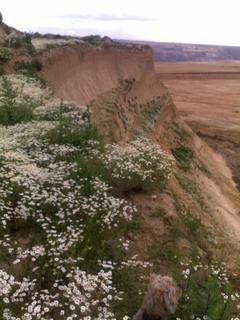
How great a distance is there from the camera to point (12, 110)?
1011 cm

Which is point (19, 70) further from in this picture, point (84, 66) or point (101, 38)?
point (101, 38)

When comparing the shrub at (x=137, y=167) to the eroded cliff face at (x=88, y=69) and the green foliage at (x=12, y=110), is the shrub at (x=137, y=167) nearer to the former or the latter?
the green foliage at (x=12, y=110)

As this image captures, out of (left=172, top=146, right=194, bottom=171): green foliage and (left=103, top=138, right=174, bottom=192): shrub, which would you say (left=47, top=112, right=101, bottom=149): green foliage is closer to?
(left=103, top=138, right=174, bottom=192): shrub

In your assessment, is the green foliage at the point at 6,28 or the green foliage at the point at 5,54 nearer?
the green foliage at the point at 5,54

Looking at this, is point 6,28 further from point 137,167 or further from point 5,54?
point 137,167

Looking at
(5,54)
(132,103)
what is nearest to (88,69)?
(132,103)

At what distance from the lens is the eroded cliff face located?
16.4m

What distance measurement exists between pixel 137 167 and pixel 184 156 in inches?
462

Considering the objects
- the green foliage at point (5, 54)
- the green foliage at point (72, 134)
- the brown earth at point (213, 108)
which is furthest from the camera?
the brown earth at point (213, 108)

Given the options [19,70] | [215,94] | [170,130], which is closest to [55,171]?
[19,70]

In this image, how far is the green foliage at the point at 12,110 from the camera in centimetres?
992

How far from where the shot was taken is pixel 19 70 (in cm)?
1431

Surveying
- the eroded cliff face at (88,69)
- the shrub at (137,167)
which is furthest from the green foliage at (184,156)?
the shrub at (137,167)

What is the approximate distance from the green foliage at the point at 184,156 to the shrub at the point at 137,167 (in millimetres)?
8687
